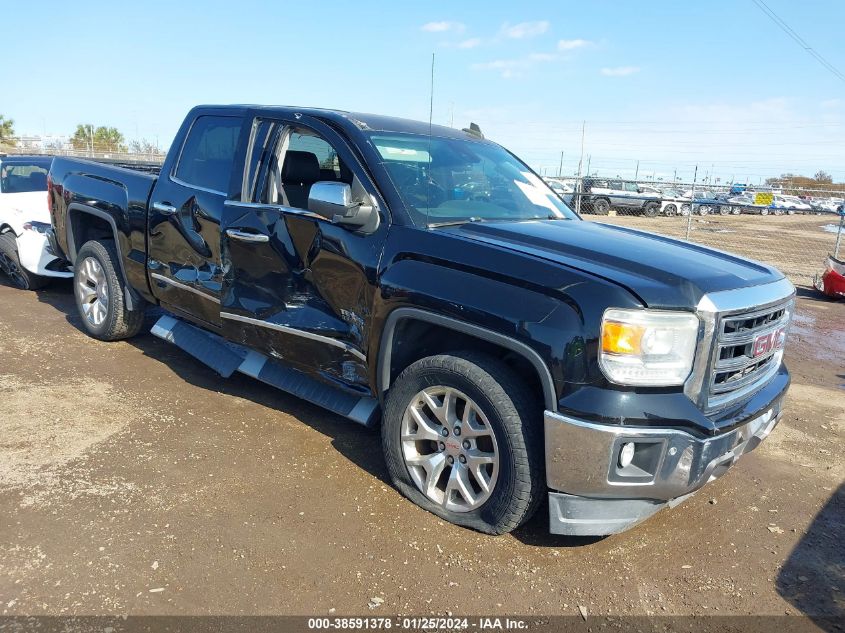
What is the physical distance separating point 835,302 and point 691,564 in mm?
8504

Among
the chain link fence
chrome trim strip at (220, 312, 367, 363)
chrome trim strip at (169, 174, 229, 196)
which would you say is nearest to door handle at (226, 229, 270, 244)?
chrome trim strip at (169, 174, 229, 196)

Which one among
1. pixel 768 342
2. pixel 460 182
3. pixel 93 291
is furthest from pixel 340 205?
pixel 93 291

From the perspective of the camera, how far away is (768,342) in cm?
333

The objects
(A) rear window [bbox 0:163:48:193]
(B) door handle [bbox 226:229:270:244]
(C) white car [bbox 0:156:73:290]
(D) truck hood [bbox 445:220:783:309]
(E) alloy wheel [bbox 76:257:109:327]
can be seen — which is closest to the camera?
(D) truck hood [bbox 445:220:783:309]

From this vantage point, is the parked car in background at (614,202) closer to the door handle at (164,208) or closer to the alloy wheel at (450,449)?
the door handle at (164,208)

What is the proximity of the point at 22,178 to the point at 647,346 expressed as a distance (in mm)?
8431

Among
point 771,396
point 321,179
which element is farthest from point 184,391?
point 771,396

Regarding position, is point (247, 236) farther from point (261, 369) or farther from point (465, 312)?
point (465, 312)

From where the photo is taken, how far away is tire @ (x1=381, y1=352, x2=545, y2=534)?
10.0 feet

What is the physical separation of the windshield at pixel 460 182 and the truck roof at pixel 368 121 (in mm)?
85

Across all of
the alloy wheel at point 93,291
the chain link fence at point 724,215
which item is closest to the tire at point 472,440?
the chain link fence at point 724,215

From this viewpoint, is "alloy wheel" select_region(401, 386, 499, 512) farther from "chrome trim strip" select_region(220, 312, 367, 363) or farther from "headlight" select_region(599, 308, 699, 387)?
"headlight" select_region(599, 308, 699, 387)

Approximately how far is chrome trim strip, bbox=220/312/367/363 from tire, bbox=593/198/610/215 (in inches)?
1022

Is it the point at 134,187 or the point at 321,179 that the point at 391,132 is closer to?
the point at 321,179
